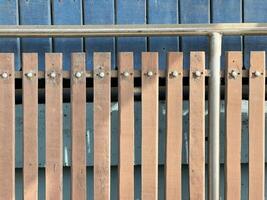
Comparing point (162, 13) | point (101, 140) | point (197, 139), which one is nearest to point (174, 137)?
point (197, 139)

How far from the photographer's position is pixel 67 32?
11.9 ft

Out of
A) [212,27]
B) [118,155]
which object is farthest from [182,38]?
[118,155]

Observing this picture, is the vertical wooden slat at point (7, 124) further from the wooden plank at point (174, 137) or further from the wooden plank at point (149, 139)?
the wooden plank at point (174, 137)

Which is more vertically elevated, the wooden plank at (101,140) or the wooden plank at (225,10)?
the wooden plank at (225,10)

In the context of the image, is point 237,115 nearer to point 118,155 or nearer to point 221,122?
point 221,122

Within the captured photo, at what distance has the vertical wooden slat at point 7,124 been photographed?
362cm

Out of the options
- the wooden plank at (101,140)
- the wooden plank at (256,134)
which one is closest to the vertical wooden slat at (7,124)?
the wooden plank at (101,140)

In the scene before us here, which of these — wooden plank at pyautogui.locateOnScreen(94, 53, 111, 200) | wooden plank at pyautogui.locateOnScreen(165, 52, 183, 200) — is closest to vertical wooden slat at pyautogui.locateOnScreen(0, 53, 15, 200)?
wooden plank at pyautogui.locateOnScreen(94, 53, 111, 200)

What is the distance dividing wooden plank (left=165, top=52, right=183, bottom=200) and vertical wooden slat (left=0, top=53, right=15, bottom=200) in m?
0.88

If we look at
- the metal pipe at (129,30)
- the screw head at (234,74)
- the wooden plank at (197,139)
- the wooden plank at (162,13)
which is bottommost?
the wooden plank at (197,139)

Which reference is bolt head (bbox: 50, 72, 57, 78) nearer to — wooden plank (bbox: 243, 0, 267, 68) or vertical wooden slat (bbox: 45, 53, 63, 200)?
vertical wooden slat (bbox: 45, 53, 63, 200)

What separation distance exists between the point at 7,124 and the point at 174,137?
37.5 inches

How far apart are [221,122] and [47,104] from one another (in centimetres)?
104

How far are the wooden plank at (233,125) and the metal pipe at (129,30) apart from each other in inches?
6.1
